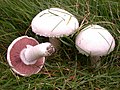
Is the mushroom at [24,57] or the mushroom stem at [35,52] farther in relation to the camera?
the mushroom at [24,57]

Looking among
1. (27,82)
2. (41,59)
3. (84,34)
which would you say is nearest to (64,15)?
(84,34)

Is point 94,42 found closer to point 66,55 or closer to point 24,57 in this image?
point 66,55

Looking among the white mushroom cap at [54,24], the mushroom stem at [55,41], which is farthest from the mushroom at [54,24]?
the mushroom stem at [55,41]

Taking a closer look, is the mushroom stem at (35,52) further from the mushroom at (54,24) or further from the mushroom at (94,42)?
the mushroom at (94,42)

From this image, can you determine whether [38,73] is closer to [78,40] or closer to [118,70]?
[78,40]

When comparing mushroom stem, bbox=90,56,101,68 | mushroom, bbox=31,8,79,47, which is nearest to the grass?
mushroom stem, bbox=90,56,101,68

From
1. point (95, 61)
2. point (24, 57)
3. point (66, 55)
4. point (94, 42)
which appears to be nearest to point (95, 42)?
point (94, 42)

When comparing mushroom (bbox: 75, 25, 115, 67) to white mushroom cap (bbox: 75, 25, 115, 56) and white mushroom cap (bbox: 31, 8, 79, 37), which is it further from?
white mushroom cap (bbox: 31, 8, 79, 37)
